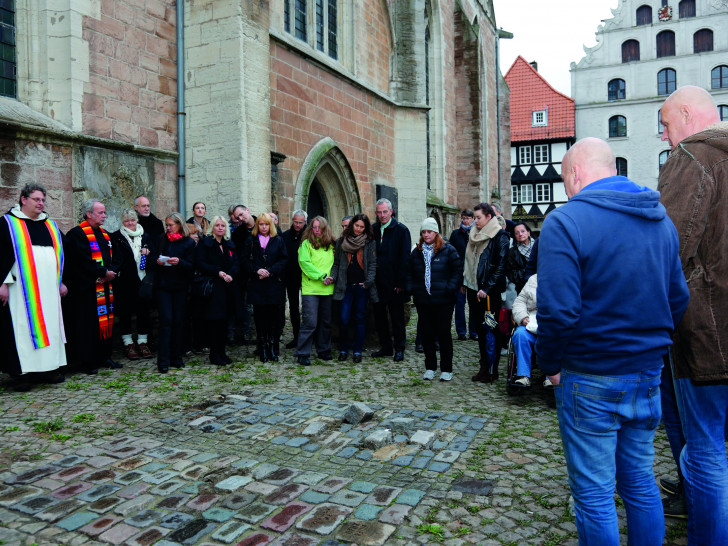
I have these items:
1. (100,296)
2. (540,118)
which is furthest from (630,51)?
(100,296)

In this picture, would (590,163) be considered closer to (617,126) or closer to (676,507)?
(676,507)

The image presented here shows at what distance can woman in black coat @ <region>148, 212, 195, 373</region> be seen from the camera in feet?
22.9

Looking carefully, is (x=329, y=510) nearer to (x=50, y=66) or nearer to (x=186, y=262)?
(x=186, y=262)

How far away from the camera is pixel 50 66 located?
8102 millimetres

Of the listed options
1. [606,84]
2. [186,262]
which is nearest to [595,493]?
[186,262]

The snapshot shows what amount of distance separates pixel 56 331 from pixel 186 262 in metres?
1.58

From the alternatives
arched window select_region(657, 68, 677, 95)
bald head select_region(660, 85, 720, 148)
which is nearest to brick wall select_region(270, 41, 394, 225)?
bald head select_region(660, 85, 720, 148)

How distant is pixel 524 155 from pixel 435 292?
111 feet

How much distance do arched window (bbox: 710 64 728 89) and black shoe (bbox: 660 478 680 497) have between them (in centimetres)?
4003

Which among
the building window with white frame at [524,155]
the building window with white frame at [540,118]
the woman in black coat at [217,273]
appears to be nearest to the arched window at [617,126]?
the building window with white frame at [540,118]

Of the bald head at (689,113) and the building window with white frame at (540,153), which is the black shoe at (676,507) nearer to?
the bald head at (689,113)

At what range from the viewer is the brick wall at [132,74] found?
27.6ft

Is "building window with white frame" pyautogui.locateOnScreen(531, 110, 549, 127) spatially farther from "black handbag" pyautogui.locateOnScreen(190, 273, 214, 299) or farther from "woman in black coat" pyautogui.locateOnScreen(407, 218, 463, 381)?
"black handbag" pyautogui.locateOnScreen(190, 273, 214, 299)

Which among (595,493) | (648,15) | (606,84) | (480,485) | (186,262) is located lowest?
(480,485)
